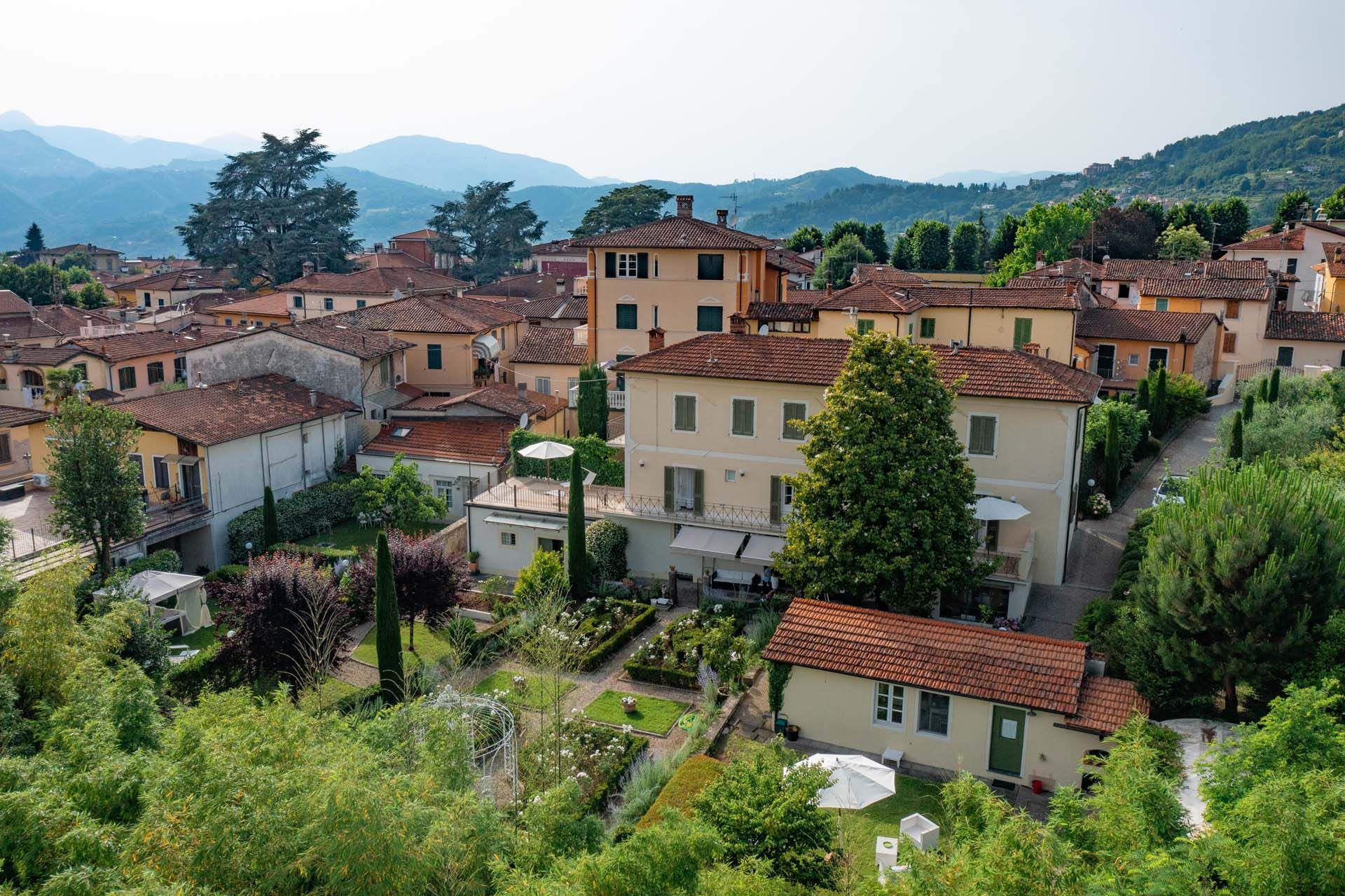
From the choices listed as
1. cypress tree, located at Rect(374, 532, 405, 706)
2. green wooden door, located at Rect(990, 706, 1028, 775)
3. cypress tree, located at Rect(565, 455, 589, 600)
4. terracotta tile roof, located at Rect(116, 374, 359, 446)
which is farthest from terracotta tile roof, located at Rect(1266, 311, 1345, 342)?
cypress tree, located at Rect(374, 532, 405, 706)

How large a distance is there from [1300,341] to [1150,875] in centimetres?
4941

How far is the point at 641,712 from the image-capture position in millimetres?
21828

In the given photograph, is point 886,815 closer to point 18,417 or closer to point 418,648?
point 418,648

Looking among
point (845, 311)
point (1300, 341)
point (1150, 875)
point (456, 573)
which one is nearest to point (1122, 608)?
point (1150, 875)

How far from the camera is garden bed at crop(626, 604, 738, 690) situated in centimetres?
2305

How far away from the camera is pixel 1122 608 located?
21.4m

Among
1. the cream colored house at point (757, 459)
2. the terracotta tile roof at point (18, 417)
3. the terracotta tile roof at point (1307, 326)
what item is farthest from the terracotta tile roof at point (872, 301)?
the terracotta tile roof at point (18, 417)

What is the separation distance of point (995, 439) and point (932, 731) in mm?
9261

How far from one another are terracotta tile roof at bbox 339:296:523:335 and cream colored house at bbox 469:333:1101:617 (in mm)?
19291

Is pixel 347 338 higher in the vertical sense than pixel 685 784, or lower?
higher

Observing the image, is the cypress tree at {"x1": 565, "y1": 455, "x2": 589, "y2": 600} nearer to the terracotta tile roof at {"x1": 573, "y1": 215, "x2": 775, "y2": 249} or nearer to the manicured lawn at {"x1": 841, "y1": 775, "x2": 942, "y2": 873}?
the manicured lawn at {"x1": 841, "y1": 775, "x2": 942, "y2": 873}

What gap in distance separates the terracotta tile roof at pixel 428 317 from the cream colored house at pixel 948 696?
105 ft

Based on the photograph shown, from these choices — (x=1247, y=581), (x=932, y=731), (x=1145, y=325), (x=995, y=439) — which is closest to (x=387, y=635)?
(x=932, y=731)

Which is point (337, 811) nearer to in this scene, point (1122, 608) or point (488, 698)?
point (488, 698)
